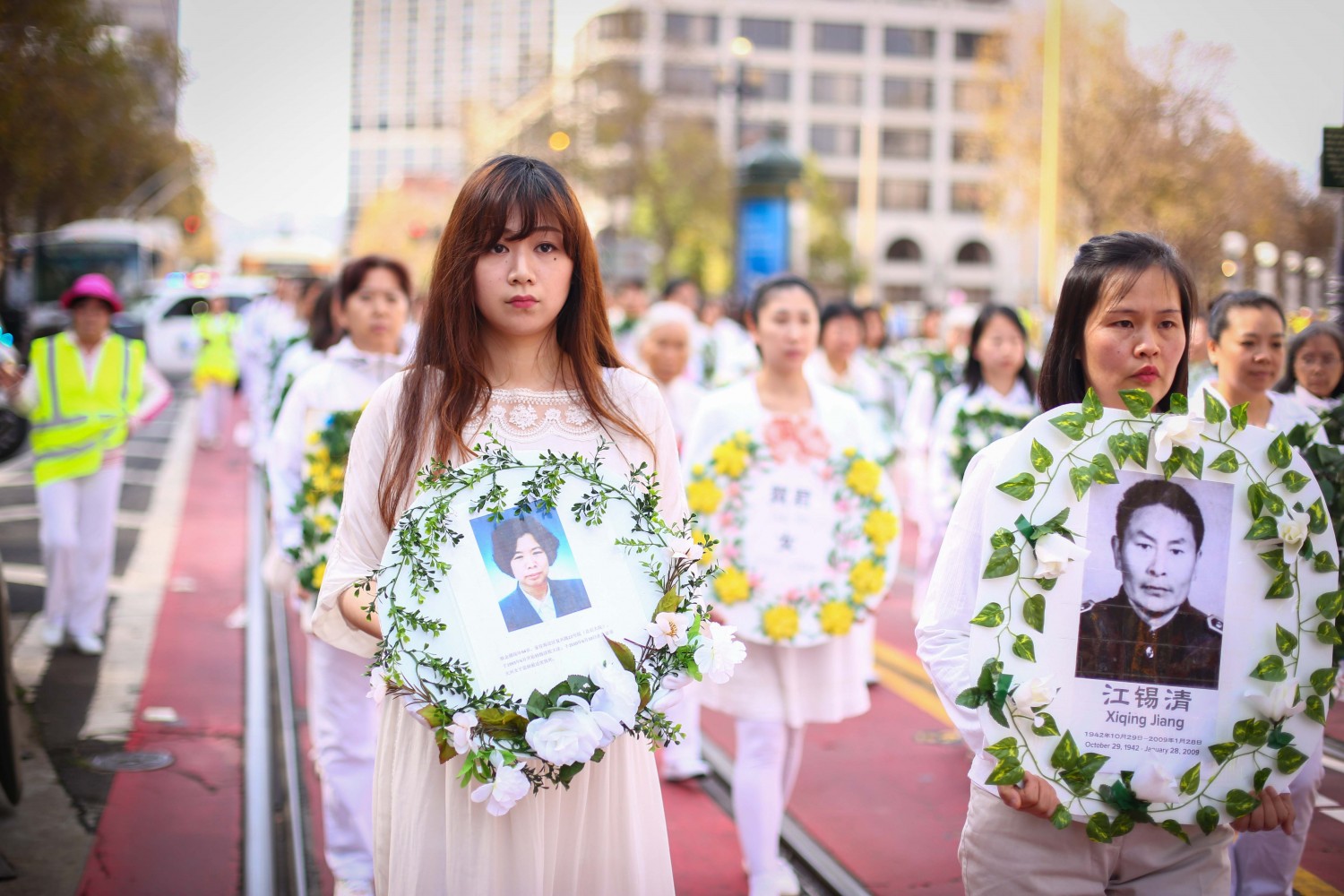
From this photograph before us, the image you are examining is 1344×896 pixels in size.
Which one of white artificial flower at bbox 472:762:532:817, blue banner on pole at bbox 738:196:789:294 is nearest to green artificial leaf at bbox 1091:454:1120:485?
white artificial flower at bbox 472:762:532:817

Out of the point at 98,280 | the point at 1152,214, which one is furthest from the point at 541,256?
the point at 1152,214

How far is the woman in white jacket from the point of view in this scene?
4.58 metres

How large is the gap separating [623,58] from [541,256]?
41468mm

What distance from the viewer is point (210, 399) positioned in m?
18.7

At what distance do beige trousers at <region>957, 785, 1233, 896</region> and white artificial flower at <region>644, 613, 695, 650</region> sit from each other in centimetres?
82

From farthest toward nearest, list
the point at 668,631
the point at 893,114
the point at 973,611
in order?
the point at 893,114 < the point at 973,611 < the point at 668,631

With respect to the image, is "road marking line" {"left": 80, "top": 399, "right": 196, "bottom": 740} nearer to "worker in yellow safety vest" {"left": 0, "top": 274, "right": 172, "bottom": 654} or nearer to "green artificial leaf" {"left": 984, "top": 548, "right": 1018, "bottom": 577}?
"worker in yellow safety vest" {"left": 0, "top": 274, "right": 172, "bottom": 654}

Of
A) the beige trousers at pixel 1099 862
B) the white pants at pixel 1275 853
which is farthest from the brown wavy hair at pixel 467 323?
the white pants at pixel 1275 853

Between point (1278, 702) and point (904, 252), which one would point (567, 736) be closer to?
point (1278, 702)

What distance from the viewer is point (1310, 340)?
530 centimetres

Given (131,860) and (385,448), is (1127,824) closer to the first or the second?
(385,448)

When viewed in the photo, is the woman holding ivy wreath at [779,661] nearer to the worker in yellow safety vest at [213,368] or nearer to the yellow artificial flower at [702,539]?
the yellow artificial flower at [702,539]

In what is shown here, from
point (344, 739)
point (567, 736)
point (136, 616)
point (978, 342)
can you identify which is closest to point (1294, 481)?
point (567, 736)

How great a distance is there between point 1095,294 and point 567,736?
1.56m
